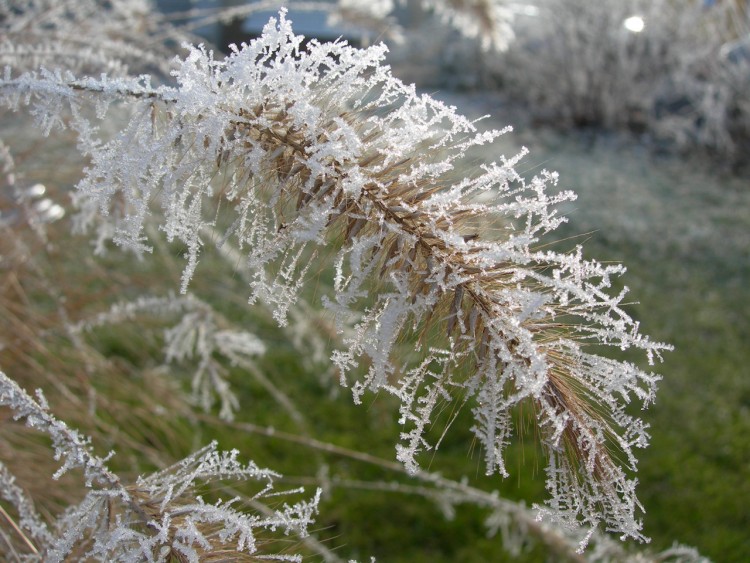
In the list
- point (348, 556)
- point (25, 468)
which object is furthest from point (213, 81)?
point (348, 556)

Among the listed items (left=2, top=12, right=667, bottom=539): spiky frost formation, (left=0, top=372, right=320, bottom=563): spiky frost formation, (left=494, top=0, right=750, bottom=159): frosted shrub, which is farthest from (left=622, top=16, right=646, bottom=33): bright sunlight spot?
(left=0, top=372, right=320, bottom=563): spiky frost formation

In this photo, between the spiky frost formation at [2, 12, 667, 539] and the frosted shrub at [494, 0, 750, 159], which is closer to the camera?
the spiky frost formation at [2, 12, 667, 539]

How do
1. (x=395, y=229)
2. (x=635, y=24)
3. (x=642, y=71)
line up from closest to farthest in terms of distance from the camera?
(x=395, y=229), (x=635, y=24), (x=642, y=71)

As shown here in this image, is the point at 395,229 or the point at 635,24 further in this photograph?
the point at 635,24

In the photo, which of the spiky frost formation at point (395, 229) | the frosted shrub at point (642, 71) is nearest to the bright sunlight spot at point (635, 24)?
the frosted shrub at point (642, 71)

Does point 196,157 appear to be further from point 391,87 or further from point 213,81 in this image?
point 391,87

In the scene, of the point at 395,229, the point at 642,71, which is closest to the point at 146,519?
the point at 395,229

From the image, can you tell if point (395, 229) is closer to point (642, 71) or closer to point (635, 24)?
point (635, 24)

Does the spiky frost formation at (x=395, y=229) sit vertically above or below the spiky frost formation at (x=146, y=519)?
above

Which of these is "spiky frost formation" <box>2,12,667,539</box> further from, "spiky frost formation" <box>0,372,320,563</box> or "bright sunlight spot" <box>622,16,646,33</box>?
"bright sunlight spot" <box>622,16,646,33</box>

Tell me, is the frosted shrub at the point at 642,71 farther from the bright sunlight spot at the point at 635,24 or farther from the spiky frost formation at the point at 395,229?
the spiky frost formation at the point at 395,229
